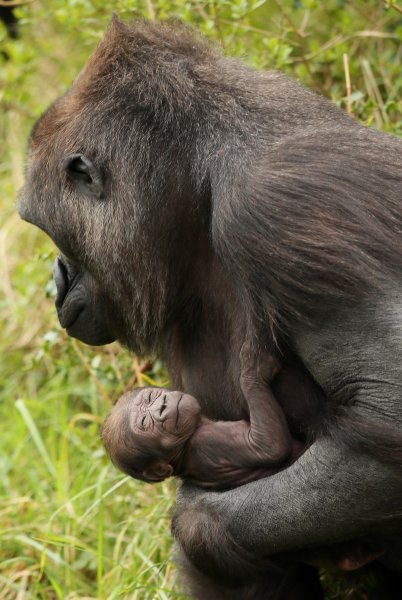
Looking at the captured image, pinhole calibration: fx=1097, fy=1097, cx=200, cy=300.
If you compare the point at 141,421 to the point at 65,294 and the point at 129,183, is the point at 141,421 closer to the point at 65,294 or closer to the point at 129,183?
the point at 65,294

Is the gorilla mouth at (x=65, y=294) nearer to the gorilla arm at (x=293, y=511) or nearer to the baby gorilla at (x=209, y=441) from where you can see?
the baby gorilla at (x=209, y=441)

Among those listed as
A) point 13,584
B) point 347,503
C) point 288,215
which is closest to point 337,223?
point 288,215

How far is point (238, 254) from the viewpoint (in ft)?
11.4

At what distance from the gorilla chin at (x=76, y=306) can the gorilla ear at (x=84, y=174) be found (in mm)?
354

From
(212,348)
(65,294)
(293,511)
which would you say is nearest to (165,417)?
(212,348)

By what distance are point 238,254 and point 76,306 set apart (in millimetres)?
990

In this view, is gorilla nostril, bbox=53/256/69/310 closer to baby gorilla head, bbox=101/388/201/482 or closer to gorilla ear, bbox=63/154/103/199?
gorilla ear, bbox=63/154/103/199

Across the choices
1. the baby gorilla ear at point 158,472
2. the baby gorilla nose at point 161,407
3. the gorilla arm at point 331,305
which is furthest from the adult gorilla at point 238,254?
the baby gorilla nose at point 161,407

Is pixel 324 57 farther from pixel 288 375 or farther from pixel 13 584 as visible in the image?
pixel 13 584

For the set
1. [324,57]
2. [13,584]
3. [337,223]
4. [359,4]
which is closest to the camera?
[337,223]

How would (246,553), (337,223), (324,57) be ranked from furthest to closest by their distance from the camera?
(324,57), (246,553), (337,223)

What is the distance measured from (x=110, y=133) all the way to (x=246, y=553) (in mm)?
1533

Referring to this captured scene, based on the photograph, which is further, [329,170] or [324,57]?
[324,57]

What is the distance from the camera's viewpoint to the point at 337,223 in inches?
132
